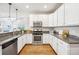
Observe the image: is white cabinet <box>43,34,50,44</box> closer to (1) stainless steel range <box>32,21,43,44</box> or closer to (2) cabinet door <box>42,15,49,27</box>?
(1) stainless steel range <box>32,21,43,44</box>

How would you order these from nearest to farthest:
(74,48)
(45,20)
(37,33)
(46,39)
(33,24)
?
(74,48) < (46,39) < (37,33) < (33,24) < (45,20)

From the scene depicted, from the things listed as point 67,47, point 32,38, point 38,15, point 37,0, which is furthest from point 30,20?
point 37,0

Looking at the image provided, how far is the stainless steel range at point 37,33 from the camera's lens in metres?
8.61

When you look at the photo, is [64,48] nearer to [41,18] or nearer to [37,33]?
[37,33]

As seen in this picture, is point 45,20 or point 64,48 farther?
point 45,20

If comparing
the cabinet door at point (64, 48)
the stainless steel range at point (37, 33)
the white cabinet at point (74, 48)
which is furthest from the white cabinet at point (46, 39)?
the white cabinet at point (74, 48)

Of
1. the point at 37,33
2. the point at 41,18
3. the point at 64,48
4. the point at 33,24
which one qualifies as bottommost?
the point at 64,48

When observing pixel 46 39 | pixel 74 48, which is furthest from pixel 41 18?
pixel 74 48

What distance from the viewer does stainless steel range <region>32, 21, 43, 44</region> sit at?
28.2 ft

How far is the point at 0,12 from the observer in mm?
5945

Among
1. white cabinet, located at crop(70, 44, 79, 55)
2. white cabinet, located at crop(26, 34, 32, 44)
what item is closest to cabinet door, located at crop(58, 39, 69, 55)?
white cabinet, located at crop(70, 44, 79, 55)

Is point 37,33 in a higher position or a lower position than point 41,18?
lower

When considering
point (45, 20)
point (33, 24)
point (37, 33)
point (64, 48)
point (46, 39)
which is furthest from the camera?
point (45, 20)

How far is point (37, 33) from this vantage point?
29.1 feet
